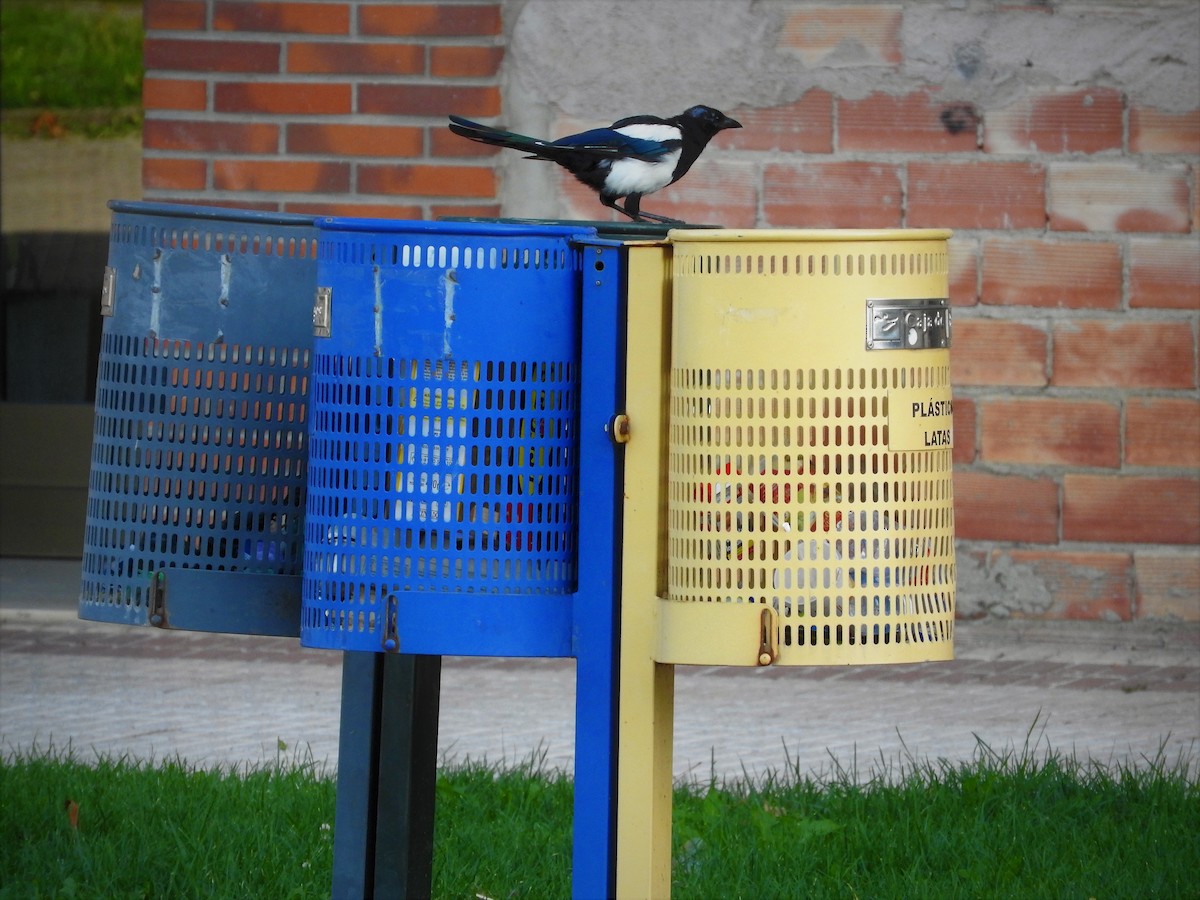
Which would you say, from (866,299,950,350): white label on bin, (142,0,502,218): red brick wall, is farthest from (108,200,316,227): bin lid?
(142,0,502,218): red brick wall

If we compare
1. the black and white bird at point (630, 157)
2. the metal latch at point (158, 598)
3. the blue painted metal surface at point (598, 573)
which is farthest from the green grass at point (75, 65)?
the blue painted metal surface at point (598, 573)

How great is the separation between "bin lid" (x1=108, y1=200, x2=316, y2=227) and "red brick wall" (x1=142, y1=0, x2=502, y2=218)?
3.40m

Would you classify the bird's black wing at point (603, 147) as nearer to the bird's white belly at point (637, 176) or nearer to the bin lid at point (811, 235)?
the bird's white belly at point (637, 176)

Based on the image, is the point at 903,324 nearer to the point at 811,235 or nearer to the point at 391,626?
the point at 811,235

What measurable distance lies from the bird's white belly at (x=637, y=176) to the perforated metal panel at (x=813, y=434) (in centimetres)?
75

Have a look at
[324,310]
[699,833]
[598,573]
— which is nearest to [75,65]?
[699,833]

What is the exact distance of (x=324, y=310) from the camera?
2.49 meters

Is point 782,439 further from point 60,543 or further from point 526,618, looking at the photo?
point 60,543

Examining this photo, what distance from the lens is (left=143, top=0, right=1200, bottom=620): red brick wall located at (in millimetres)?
6141

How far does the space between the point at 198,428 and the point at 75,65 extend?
9.19m

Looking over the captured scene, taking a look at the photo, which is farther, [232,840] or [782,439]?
[232,840]

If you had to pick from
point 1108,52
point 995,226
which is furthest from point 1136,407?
point 1108,52

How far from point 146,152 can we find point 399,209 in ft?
3.03

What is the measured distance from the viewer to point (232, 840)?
3838mm
